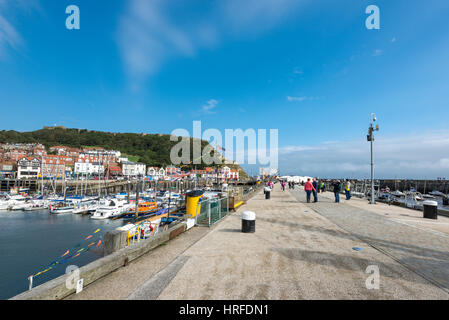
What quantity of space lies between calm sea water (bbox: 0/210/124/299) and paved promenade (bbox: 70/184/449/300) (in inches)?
166

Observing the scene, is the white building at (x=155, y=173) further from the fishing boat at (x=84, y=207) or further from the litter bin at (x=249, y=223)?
the litter bin at (x=249, y=223)

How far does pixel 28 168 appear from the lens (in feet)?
327

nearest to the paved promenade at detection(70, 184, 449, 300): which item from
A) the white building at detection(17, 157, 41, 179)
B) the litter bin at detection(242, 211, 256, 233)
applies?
the litter bin at detection(242, 211, 256, 233)

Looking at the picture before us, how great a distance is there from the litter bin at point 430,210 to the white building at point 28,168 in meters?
127

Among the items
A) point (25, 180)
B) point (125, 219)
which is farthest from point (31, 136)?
point (125, 219)

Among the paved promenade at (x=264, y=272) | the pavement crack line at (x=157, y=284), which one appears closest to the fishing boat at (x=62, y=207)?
the paved promenade at (x=264, y=272)

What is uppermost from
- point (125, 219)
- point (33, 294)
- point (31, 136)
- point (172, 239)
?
point (31, 136)

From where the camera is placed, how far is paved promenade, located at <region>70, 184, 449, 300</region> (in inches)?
154

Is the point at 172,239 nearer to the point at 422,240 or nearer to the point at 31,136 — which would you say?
the point at 422,240

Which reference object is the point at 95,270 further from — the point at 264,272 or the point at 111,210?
the point at 111,210

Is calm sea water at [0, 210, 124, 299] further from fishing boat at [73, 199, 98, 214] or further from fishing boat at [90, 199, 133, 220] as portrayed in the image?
fishing boat at [90, 199, 133, 220]

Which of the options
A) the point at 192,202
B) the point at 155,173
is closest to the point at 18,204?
the point at 192,202

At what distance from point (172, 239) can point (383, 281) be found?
6043mm
